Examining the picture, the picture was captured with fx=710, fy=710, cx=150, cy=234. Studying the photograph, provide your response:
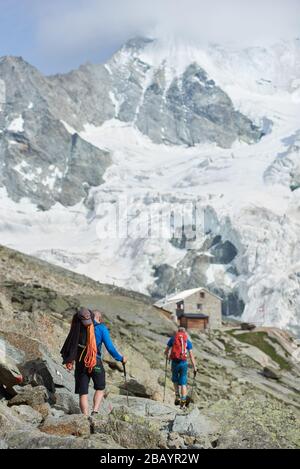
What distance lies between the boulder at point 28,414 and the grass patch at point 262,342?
49.0 meters

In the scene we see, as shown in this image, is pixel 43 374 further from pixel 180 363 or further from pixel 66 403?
pixel 180 363

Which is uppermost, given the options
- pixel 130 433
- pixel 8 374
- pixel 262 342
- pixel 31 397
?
pixel 8 374

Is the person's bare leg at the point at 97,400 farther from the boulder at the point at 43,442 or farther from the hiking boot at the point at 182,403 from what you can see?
the hiking boot at the point at 182,403

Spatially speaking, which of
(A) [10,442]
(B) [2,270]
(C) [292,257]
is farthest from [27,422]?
(C) [292,257]

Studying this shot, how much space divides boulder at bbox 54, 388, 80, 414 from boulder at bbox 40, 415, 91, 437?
190 cm

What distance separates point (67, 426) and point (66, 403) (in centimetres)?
250

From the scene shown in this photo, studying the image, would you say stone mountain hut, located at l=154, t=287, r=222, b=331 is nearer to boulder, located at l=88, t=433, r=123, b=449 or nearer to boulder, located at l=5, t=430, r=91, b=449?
boulder, located at l=88, t=433, r=123, b=449

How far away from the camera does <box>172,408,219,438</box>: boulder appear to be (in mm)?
10438

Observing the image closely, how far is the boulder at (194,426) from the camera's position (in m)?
10.4

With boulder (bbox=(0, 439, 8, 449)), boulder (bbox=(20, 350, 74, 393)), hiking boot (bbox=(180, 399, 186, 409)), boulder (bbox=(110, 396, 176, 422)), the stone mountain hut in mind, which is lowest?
the stone mountain hut

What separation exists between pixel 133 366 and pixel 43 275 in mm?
35223

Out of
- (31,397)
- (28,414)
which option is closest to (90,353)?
(31,397)

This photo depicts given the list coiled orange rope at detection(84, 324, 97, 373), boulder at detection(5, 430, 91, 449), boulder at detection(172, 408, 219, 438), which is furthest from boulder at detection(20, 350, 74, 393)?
boulder at detection(5, 430, 91, 449)

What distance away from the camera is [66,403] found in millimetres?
11641
